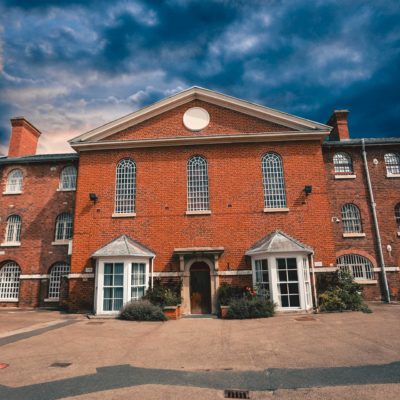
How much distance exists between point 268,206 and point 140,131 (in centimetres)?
796

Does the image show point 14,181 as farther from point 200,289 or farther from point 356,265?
point 356,265

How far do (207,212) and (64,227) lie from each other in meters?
8.69

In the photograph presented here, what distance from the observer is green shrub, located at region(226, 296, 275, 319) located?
43.0 ft

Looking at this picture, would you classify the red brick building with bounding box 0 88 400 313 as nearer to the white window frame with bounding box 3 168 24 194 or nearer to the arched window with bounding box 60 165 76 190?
the arched window with bounding box 60 165 76 190

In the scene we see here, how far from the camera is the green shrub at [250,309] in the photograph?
13.1 m

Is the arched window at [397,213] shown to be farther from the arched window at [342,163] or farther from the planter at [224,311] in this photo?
the planter at [224,311]

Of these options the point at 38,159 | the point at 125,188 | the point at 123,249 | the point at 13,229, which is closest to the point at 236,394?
the point at 123,249

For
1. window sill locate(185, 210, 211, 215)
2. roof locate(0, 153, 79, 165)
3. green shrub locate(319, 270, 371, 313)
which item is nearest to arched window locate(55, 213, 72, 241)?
roof locate(0, 153, 79, 165)

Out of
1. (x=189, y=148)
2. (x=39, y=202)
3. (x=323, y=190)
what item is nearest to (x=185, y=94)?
(x=189, y=148)

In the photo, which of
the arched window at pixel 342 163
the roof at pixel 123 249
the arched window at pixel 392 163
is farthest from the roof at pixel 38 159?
the arched window at pixel 392 163

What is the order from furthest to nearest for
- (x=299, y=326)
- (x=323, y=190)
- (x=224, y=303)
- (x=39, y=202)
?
(x=39, y=202), (x=323, y=190), (x=224, y=303), (x=299, y=326)

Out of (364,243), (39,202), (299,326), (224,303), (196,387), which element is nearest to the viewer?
(196,387)

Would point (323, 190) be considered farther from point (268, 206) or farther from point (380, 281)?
point (380, 281)

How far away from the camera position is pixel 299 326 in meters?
10.9
